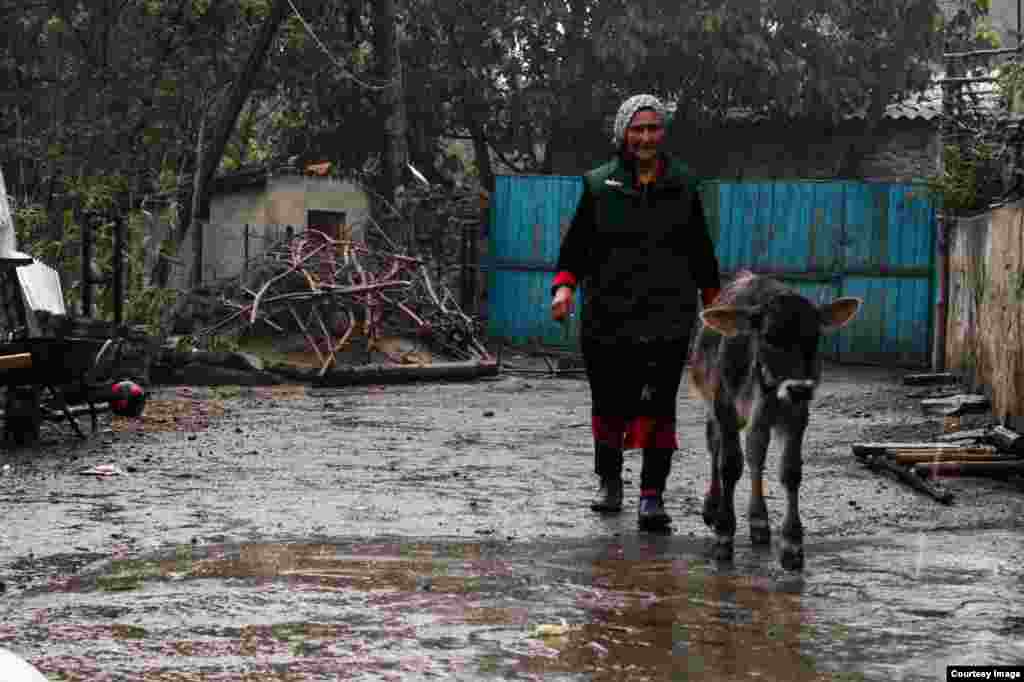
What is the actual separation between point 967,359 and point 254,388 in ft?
24.0

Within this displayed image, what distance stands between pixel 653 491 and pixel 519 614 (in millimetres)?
2478

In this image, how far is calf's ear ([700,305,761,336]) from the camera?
23.0 feet

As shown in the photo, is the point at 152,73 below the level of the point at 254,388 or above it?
above

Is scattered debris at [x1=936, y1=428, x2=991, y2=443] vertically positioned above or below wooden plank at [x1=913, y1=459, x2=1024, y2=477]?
above

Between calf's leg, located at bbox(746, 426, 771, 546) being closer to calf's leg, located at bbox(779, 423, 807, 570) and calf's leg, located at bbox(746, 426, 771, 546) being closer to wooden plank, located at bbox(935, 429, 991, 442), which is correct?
calf's leg, located at bbox(779, 423, 807, 570)

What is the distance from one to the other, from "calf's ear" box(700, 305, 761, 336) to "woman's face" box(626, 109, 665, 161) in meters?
1.28

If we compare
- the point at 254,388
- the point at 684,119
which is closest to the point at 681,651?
the point at 254,388

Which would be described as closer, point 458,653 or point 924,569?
point 458,653

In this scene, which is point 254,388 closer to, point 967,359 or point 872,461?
point 967,359

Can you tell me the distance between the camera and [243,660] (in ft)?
16.4

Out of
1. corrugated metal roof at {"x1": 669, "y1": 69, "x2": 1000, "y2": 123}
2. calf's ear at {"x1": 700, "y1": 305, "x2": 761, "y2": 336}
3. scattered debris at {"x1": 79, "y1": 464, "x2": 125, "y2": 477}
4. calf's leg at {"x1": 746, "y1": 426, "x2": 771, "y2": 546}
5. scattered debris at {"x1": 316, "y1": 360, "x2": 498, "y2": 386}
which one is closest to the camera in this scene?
calf's ear at {"x1": 700, "y1": 305, "x2": 761, "y2": 336}

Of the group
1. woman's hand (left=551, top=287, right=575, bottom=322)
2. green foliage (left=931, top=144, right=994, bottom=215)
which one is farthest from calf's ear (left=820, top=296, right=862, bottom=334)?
green foliage (left=931, top=144, right=994, bottom=215)

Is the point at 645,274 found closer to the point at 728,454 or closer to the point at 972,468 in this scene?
the point at 728,454

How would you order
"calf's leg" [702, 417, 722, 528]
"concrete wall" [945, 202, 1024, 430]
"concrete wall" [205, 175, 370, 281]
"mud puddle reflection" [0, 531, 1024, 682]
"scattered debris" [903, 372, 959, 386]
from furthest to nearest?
"concrete wall" [205, 175, 370, 281] → "scattered debris" [903, 372, 959, 386] → "concrete wall" [945, 202, 1024, 430] → "calf's leg" [702, 417, 722, 528] → "mud puddle reflection" [0, 531, 1024, 682]
